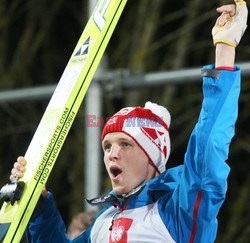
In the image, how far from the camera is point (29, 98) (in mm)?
4996

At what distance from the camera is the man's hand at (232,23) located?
7.98 ft

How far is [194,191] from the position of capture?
2.46 metres

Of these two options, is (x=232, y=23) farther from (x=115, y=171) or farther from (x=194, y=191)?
(x=115, y=171)

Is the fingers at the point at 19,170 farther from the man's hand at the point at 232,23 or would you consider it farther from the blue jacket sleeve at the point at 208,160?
the man's hand at the point at 232,23

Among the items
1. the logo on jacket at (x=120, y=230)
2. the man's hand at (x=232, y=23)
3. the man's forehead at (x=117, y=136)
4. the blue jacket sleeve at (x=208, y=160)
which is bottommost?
the logo on jacket at (x=120, y=230)

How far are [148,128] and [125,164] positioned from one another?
0.17m

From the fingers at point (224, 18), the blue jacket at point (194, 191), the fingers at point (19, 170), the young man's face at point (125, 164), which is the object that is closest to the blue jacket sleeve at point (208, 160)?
the blue jacket at point (194, 191)

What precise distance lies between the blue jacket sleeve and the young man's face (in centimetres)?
24

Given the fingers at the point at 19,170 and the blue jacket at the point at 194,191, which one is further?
the fingers at the point at 19,170

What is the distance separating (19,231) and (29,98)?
7.87 ft

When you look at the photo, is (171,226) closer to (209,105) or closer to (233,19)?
(209,105)

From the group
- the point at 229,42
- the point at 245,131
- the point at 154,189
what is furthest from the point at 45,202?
the point at 245,131

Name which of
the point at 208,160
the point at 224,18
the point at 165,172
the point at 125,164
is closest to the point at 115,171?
the point at 125,164

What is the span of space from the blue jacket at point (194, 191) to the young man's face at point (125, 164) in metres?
0.04
